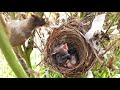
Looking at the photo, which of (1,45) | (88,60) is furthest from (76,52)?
(1,45)

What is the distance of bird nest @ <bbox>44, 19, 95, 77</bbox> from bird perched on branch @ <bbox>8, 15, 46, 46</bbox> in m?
0.15

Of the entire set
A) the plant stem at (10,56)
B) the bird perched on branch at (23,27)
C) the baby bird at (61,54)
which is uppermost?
the bird perched on branch at (23,27)

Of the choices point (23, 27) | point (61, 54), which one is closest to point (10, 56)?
point (23, 27)

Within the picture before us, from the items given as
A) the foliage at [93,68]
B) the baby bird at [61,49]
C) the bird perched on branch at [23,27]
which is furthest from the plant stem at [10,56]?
the baby bird at [61,49]

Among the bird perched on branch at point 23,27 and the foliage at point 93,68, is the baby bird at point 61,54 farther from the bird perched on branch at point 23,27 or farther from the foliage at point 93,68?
the bird perched on branch at point 23,27

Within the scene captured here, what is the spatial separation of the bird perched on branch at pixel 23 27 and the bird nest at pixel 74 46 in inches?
6.1

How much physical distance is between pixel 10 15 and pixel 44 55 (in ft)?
→ 0.97

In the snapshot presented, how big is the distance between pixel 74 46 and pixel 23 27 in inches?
15.1

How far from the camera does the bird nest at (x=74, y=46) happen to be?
60.8 inches

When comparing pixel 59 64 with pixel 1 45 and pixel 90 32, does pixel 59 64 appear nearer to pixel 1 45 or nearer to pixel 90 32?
pixel 90 32

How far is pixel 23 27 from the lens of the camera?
136cm

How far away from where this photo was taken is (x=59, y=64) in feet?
5.30

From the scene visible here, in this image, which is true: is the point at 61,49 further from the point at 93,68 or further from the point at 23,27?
the point at 23,27
